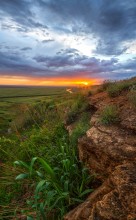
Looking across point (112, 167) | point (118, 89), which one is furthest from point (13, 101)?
point (112, 167)

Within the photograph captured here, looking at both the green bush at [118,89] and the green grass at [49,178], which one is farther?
the green bush at [118,89]

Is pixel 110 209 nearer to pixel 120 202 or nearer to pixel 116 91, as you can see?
pixel 120 202

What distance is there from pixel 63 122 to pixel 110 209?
18.5 feet

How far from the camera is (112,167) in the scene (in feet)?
13.9

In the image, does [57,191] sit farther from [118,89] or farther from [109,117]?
[118,89]

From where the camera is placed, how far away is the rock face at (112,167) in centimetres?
311

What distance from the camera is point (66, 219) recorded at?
378 cm

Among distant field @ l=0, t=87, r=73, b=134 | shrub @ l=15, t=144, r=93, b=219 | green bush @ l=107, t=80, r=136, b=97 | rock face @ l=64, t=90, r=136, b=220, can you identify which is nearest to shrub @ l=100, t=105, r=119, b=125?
rock face @ l=64, t=90, r=136, b=220

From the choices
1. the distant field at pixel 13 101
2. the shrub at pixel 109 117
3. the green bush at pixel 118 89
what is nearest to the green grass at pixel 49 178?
the shrub at pixel 109 117

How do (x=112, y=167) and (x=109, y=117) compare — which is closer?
(x=112, y=167)

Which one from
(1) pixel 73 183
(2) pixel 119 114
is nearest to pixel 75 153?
(1) pixel 73 183

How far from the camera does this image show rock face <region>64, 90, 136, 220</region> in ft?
10.2

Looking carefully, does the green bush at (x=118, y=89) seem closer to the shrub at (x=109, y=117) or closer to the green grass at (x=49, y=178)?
the green grass at (x=49, y=178)

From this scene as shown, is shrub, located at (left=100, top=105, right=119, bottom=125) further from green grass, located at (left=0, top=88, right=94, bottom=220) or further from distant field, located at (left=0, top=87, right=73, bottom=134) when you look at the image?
distant field, located at (left=0, top=87, right=73, bottom=134)
